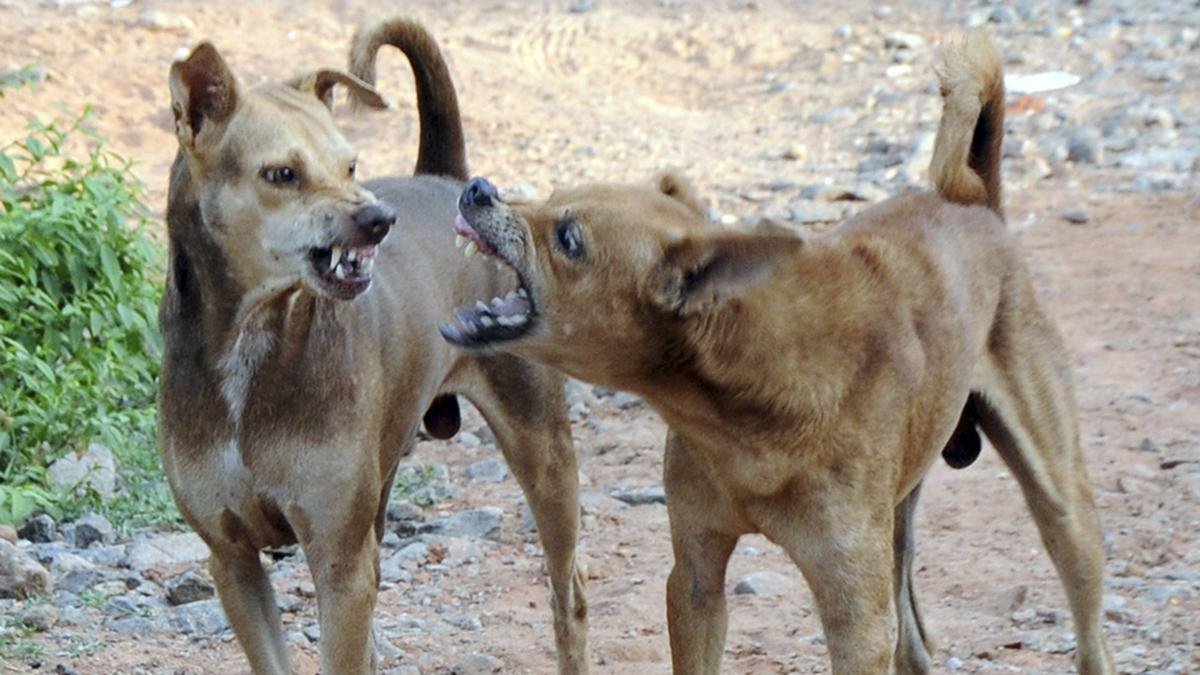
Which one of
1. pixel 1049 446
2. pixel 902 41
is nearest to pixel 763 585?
pixel 1049 446

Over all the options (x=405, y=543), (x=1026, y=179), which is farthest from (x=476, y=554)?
(x=1026, y=179)

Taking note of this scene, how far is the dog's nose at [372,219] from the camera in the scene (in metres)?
5.17

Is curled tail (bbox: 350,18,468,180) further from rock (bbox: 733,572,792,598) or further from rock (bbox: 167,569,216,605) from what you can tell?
rock (bbox: 733,572,792,598)

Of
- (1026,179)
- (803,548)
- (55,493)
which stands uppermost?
(1026,179)

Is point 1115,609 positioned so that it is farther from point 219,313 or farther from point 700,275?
point 219,313

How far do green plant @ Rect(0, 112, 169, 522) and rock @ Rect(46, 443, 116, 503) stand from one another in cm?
5

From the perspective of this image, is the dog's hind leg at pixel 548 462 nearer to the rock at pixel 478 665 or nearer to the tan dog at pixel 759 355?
the rock at pixel 478 665

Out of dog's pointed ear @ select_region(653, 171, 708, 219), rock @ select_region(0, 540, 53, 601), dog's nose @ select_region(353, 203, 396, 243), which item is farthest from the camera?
rock @ select_region(0, 540, 53, 601)

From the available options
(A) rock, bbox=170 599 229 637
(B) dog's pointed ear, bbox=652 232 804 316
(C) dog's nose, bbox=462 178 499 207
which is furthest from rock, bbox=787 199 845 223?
(C) dog's nose, bbox=462 178 499 207

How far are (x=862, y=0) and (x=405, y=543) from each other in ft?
38.1

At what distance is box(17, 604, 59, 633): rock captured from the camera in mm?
6883

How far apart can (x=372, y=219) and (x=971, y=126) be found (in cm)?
193

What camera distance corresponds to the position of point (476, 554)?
26.1ft

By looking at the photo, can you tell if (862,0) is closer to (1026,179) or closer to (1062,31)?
(1062,31)
